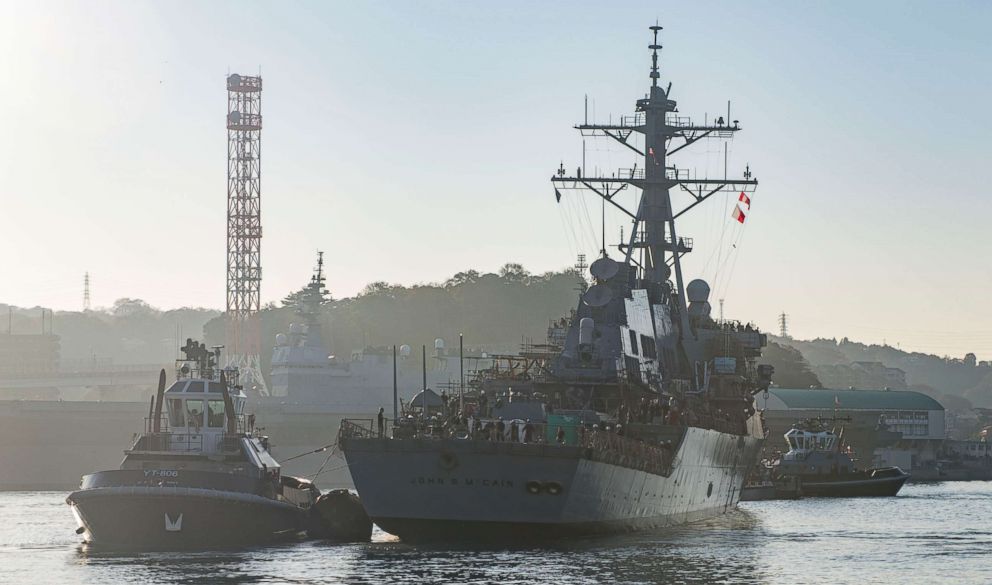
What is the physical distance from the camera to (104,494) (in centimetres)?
4806

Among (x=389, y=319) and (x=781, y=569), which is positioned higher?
(x=389, y=319)

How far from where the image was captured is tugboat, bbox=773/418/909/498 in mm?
97250

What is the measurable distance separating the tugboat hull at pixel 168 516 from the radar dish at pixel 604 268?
59.1 feet

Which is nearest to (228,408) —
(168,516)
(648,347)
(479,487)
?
(168,516)

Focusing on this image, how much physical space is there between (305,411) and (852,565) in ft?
272

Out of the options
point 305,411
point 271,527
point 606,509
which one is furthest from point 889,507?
point 305,411

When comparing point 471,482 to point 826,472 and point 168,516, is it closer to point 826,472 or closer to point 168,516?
point 168,516

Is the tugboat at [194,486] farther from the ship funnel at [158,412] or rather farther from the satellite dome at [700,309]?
the satellite dome at [700,309]

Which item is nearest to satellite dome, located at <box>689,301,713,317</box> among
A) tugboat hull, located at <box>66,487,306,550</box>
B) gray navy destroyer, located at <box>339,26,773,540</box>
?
gray navy destroyer, located at <box>339,26,773,540</box>

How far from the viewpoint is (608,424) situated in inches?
2112

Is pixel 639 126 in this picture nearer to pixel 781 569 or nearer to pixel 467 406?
pixel 467 406

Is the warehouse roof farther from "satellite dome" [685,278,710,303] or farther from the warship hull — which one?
the warship hull

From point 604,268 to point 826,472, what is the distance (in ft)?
139

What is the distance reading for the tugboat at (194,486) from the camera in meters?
48.0
